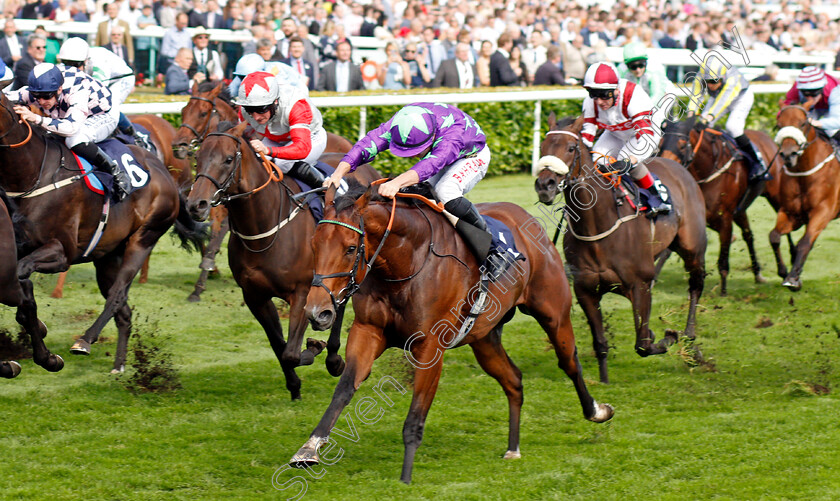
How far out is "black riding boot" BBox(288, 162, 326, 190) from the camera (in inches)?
244

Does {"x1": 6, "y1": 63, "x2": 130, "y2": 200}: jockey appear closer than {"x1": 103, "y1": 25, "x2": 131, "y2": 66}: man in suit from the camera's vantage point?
Yes

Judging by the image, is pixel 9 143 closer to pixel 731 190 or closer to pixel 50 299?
pixel 50 299

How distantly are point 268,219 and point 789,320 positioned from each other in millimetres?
4248

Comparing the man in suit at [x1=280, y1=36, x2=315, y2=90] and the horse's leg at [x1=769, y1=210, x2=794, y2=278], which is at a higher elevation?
the man in suit at [x1=280, y1=36, x2=315, y2=90]

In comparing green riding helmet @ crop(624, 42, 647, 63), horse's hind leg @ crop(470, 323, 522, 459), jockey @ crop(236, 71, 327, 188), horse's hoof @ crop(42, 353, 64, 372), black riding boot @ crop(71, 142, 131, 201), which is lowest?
horse's hoof @ crop(42, 353, 64, 372)

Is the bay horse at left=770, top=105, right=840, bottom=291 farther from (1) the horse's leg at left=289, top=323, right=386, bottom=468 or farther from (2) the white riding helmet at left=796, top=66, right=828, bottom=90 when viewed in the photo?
(1) the horse's leg at left=289, top=323, right=386, bottom=468

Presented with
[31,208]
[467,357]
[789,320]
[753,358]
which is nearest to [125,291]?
[31,208]

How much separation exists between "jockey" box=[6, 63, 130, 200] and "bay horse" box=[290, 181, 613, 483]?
8.50 feet

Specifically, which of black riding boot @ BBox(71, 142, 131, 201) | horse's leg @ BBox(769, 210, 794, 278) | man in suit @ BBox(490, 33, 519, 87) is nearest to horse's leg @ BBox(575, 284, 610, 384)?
black riding boot @ BBox(71, 142, 131, 201)

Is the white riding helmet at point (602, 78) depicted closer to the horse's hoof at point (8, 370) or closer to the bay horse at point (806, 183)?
the bay horse at point (806, 183)

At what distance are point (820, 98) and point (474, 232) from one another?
5.70 m

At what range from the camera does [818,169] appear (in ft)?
29.3

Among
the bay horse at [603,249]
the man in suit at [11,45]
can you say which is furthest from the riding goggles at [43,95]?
the man in suit at [11,45]

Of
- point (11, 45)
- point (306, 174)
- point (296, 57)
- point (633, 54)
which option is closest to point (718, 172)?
point (633, 54)
